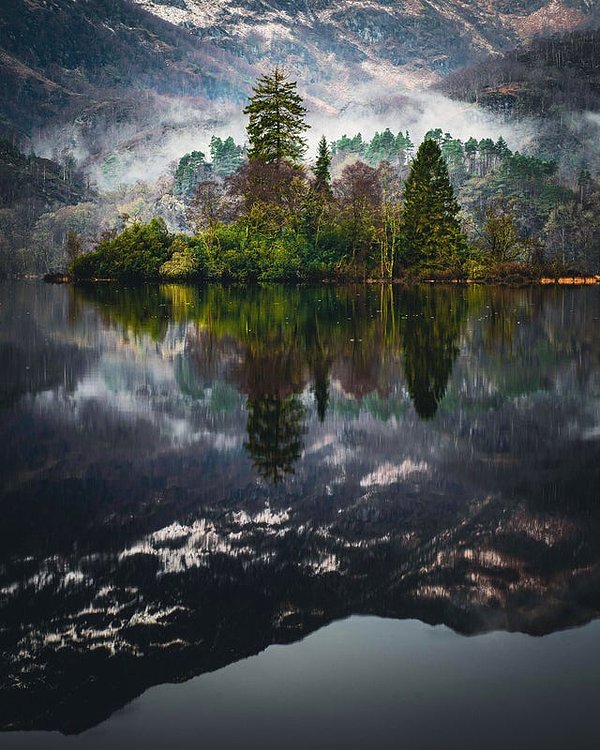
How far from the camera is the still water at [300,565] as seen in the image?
358 cm

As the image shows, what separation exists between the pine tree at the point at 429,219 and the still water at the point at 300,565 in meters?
48.8

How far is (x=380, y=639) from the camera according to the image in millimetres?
4203

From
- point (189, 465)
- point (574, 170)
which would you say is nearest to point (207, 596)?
point (189, 465)

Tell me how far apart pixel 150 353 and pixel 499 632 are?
39.0 ft

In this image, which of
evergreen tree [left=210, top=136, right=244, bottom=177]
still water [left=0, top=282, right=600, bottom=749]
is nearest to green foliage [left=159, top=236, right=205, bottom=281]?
still water [left=0, top=282, right=600, bottom=749]

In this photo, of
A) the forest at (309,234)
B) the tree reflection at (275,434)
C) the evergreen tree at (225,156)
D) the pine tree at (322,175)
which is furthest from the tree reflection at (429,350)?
the evergreen tree at (225,156)

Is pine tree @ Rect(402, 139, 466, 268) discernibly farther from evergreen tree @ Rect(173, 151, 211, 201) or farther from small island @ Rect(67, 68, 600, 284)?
evergreen tree @ Rect(173, 151, 211, 201)

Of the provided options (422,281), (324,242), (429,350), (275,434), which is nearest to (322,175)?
(324,242)

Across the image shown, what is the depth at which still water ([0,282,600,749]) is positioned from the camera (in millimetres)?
3578

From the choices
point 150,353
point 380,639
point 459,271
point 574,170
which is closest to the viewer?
Answer: point 380,639

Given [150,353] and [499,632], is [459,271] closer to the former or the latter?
[150,353]

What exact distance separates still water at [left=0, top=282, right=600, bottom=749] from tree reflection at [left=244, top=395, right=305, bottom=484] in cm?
4

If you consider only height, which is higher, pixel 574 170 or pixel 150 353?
pixel 574 170

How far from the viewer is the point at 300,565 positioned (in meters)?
5.09
